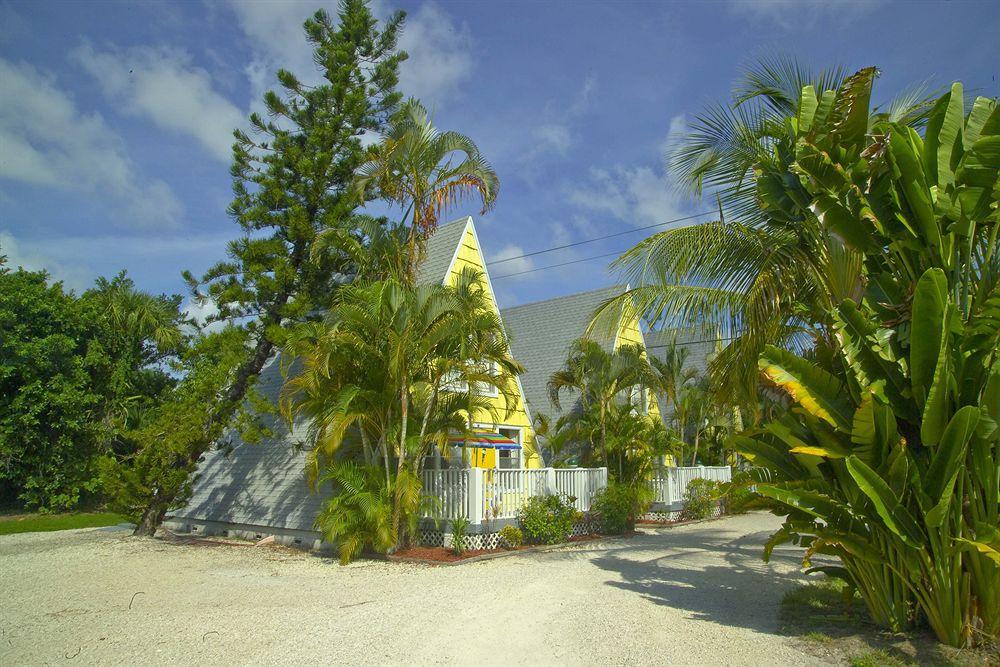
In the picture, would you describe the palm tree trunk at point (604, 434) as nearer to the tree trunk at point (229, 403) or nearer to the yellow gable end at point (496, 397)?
the yellow gable end at point (496, 397)

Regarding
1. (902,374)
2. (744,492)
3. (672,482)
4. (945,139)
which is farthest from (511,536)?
(945,139)

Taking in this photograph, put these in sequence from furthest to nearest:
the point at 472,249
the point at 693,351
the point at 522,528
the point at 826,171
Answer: the point at 693,351 < the point at 472,249 < the point at 522,528 < the point at 826,171

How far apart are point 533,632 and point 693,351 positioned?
2555 cm

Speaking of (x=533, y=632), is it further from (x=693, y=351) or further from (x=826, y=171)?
(x=693, y=351)

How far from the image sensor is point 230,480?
1791 cm

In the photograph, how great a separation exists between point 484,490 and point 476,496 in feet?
1.03

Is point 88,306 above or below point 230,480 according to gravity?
above

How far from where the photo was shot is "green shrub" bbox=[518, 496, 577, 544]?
1372 centimetres

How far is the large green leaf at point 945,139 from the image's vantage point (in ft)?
20.0

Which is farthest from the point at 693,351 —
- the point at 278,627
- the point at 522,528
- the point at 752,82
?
the point at 278,627

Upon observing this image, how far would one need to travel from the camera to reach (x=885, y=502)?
18.9ft

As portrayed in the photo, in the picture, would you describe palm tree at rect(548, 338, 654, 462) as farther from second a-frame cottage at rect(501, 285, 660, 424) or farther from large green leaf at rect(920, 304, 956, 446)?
large green leaf at rect(920, 304, 956, 446)

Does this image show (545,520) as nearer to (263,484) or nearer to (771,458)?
(771,458)

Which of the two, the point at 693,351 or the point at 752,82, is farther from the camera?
the point at 693,351
